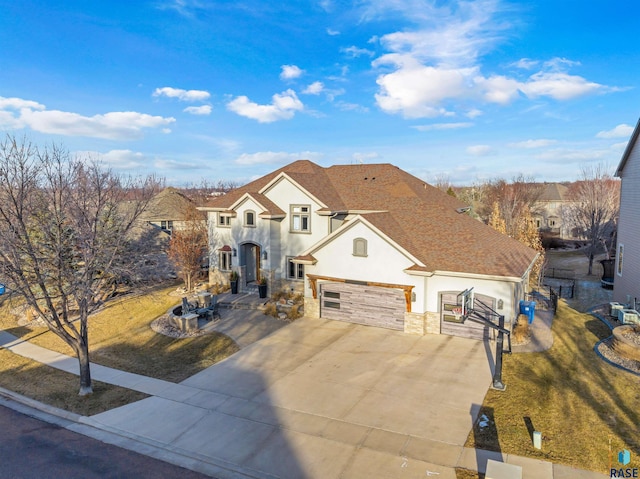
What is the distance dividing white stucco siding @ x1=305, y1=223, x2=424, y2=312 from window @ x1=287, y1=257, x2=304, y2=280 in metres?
3.92

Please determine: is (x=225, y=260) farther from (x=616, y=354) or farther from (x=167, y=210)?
(x=167, y=210)

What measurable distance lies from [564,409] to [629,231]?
14.4 m

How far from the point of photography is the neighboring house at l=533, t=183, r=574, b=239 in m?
61.1

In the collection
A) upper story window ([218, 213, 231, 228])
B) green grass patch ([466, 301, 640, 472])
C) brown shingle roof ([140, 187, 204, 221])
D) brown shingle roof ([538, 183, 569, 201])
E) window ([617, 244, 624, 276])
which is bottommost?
green grass patch ([466, 301, 640, 472])

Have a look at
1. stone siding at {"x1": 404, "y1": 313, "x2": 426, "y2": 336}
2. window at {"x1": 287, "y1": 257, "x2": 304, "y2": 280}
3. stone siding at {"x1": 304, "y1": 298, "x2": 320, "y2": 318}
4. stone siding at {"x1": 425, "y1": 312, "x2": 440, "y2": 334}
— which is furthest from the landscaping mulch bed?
window at {"x1": 287, "y1": 257, "x2": 304, "y2": 280}

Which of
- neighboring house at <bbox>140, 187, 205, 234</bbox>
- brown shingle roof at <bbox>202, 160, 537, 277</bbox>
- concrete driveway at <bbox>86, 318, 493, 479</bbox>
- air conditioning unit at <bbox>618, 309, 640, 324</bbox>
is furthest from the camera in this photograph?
Answer: neighboring house at <bbox>140, 187, 205, 234</bbox>

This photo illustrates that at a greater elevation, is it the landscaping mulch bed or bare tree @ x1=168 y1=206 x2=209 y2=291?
bare tree @ x1=168 y1=206 x2=209 y2=291

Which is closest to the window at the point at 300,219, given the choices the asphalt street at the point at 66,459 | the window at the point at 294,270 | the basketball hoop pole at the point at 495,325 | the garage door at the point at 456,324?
the window at the point at 294,270

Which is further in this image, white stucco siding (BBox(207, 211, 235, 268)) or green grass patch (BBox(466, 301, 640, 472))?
white stucco siding (BBox(207, 211, 235, 268))

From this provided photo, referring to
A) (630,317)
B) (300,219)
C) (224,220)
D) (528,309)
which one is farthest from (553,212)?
(224,220)

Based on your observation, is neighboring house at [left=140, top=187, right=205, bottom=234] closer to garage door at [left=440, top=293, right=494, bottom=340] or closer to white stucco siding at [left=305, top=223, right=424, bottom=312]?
white stucco siding at [left=305, top=223, right=424, bottom=312]

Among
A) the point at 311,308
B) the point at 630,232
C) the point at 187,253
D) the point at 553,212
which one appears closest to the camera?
the point at 311,308

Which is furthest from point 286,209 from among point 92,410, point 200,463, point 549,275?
point 549,275

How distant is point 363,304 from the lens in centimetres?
1988
